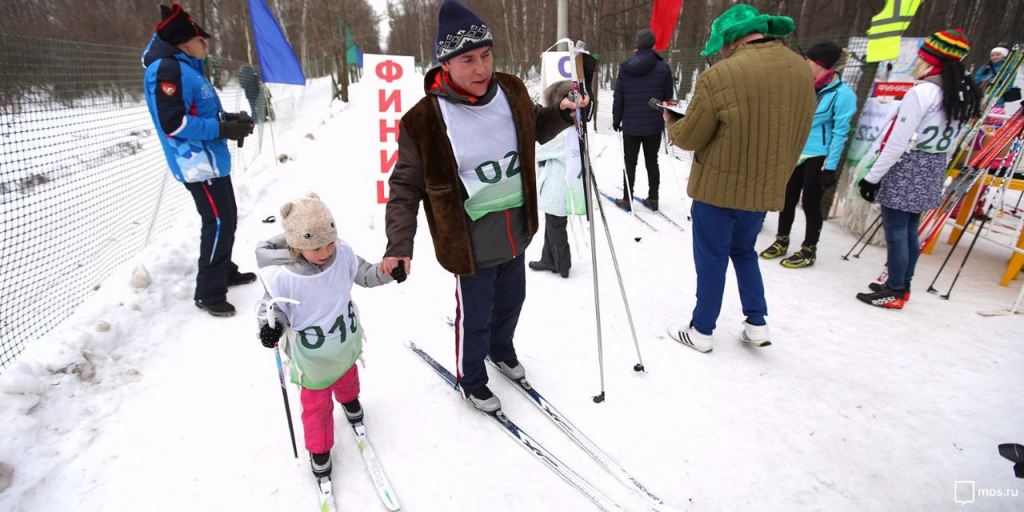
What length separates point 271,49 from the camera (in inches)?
247

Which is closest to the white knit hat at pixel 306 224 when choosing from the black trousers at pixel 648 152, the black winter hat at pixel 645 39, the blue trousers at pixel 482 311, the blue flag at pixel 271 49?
the blue trousers at pixel 482 311

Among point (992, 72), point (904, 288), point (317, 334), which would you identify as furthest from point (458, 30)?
point (992, 72)

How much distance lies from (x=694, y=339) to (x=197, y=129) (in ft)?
11.5

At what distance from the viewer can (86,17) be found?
460 inches

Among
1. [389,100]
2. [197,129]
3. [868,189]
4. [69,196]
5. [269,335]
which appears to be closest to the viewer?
[269,335]

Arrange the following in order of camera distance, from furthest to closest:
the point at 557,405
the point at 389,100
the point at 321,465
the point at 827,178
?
the point at 389,100, the point at 827,178, the point at 557,405, the point at 321,465

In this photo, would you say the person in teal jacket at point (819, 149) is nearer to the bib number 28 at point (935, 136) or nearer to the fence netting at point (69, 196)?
the fence netting at point (69, 196)

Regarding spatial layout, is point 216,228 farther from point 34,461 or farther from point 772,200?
point 772,200

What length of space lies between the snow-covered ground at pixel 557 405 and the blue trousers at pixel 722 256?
0.30 m

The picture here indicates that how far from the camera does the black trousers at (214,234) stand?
3178mm

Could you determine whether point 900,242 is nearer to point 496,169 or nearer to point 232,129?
point 496,169

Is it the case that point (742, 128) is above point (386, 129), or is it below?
above

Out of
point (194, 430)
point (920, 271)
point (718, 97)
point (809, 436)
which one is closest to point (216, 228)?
point (194, 430)

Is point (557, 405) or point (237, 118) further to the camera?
point (237, 118)
